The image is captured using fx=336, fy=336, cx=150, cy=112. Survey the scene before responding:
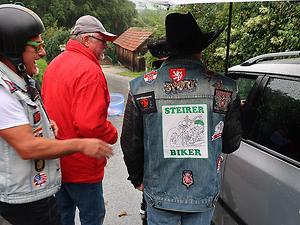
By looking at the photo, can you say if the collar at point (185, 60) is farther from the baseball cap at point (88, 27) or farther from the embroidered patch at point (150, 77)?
the baseball cap at point (88, 27)

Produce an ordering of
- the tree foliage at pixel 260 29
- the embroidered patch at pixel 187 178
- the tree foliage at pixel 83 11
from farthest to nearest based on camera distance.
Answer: the tree foliage at pixel 83 11, the tree foliage at pixel 260 29, the embroidered patch at pixel 187 178

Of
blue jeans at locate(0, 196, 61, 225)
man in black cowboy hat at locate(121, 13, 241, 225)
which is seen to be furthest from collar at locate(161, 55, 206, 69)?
blue jeans at locate(0, 196, 61, 225)

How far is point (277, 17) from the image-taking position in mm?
7836

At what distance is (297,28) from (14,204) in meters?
7.12

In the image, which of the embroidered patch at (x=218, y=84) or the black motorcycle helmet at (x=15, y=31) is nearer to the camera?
the black motorcycle helmet at (x=15, y=31)

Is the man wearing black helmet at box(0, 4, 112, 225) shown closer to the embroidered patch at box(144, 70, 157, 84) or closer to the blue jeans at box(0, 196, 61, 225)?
the blue jeans at box(0, 196, 61, 225)

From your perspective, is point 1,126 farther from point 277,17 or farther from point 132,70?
point 132,70

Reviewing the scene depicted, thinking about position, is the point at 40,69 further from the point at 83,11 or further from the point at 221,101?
the point at 83,11

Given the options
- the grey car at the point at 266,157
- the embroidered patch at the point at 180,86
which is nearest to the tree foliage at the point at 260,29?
the grey car at the point at 266,157

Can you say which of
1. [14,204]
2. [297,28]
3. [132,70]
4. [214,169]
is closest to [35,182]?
[14,204]

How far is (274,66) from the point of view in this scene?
249 centimetres

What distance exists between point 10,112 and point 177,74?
0.91 meters

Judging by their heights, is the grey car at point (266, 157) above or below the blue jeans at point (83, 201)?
above

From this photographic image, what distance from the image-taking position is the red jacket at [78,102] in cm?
228
